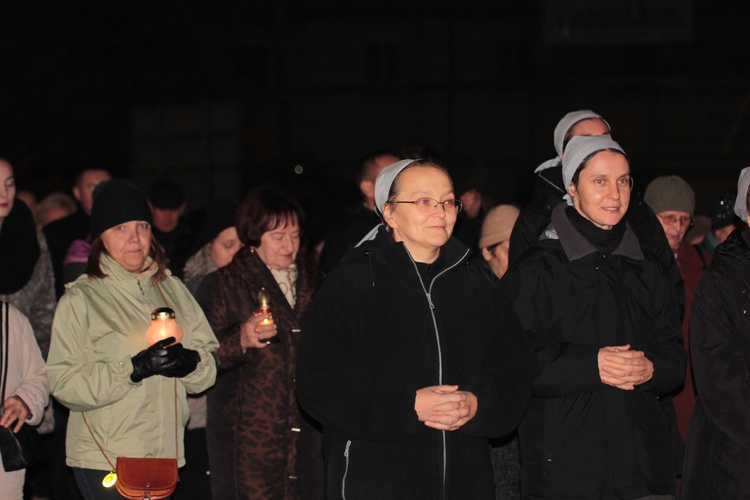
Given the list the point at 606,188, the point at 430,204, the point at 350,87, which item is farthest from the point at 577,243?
the point at 350,87

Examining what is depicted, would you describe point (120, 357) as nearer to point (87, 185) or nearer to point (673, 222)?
point (673, 222)

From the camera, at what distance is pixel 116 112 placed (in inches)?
707

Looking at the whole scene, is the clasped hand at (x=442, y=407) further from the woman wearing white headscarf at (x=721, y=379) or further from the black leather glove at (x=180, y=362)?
the black leather glove at (x=180, y=362)

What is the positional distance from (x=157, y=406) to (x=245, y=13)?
1264 cm

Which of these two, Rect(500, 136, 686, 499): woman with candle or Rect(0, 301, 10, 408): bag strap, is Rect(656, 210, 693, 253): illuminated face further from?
Rect(0, 301, 10, 408): bag strap

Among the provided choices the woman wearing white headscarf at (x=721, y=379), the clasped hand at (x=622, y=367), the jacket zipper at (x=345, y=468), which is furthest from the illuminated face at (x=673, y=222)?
the jacket zipper at (x=345, y=468)

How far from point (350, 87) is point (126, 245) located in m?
11.6

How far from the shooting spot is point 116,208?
5.54 m

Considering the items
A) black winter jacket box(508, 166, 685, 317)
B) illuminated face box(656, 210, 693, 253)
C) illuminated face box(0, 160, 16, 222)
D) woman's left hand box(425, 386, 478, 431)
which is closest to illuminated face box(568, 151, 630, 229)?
black winter jacket box(508, 166, 685, 317)

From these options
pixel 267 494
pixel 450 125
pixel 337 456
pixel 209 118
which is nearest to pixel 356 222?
pixel 267 494

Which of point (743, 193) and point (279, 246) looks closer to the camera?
point (743, 193)

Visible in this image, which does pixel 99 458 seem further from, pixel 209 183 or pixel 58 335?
pixel 209 183

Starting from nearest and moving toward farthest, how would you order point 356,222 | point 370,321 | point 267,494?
point 370,321
point 267,494
point 356,222

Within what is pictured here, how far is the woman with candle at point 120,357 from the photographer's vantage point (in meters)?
5.20
